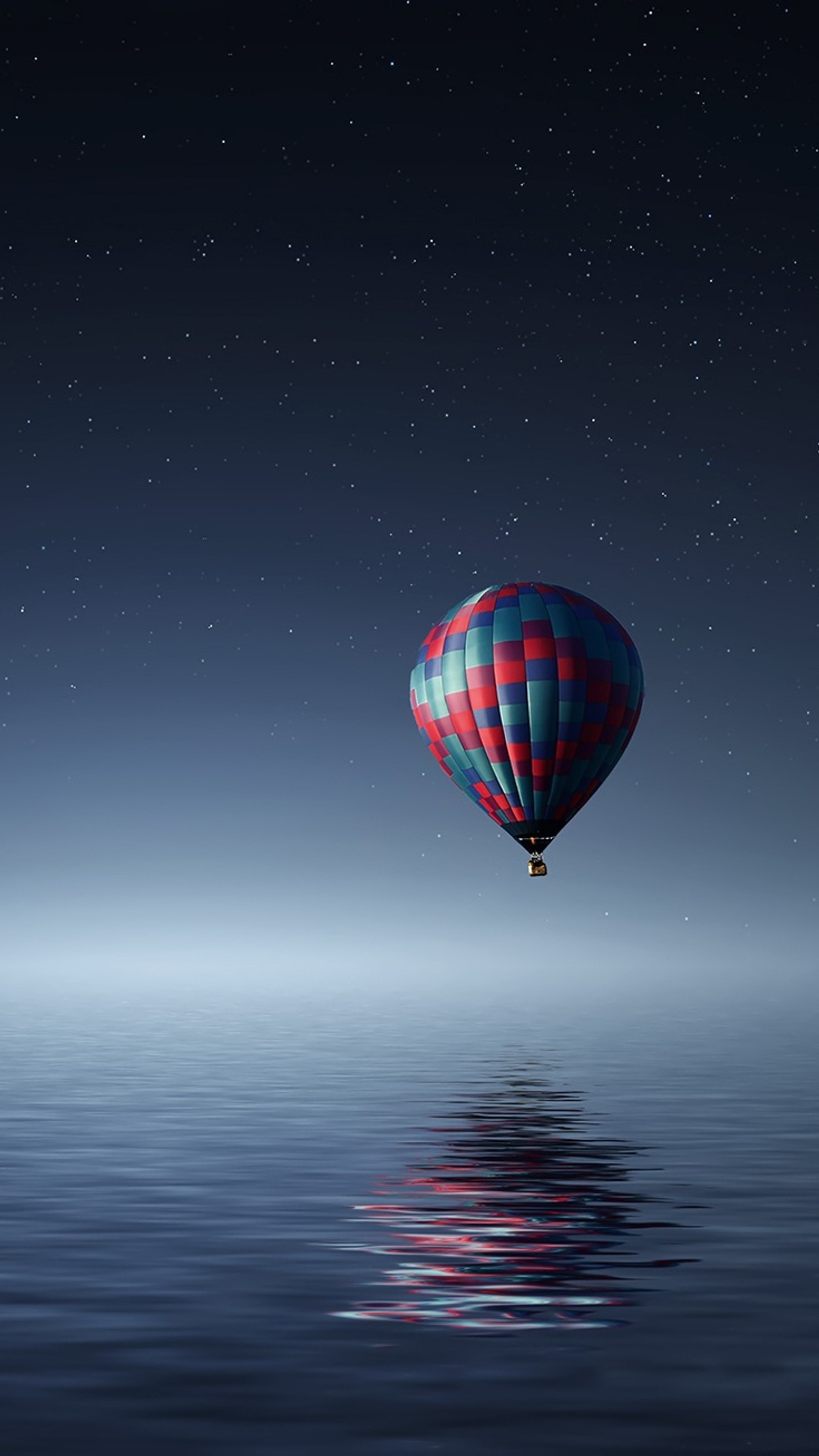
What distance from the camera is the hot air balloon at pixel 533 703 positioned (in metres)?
50.1

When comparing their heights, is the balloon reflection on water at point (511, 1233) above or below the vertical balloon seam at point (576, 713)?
below

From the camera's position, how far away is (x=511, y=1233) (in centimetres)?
1986

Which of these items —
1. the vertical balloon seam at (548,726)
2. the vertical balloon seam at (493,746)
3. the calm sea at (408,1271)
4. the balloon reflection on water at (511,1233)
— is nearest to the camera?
the calm sea at (408,1271)

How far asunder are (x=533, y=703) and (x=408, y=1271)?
33455mm

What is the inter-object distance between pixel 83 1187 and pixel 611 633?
1255 inches

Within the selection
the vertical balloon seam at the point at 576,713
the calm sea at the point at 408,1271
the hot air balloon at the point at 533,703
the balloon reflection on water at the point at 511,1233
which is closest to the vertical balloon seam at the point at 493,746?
the hot air balloon at the point at 533,703

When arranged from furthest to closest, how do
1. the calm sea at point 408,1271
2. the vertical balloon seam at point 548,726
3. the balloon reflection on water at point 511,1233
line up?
the vertical balloon seam at point 548,726 < the balloon reflection on water at point 511,1233 < the calm sea at point 408,1271

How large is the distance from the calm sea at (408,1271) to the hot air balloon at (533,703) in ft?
35.6

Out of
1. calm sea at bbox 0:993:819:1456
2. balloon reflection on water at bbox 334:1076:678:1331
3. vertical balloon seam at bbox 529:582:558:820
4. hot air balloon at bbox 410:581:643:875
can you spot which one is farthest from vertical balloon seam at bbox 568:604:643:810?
balloon reflection on water at bbox 334:1076:678:1331

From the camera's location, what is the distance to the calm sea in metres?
11.5

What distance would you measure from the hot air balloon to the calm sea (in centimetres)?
1086

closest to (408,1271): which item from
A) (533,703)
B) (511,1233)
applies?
(511,1233)

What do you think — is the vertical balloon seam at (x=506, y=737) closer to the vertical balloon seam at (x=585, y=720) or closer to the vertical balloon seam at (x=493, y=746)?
the vertical balloon seam at (x=493, y=746)

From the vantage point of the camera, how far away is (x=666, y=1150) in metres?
29.0
